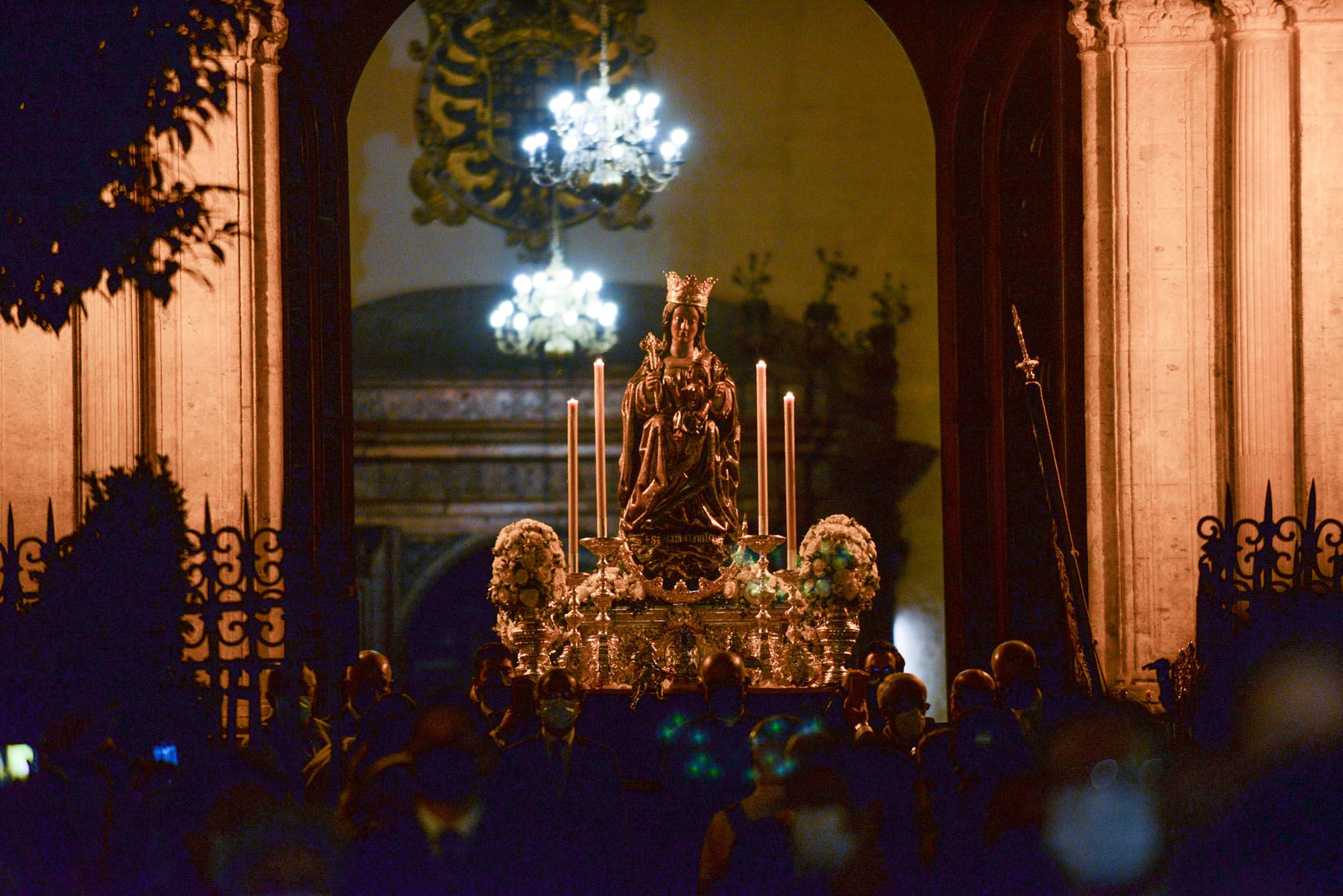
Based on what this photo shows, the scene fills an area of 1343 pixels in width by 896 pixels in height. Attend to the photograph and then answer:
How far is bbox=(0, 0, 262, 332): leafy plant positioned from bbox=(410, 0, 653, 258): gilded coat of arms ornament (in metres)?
5.33

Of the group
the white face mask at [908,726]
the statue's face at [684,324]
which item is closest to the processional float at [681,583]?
the statue's face at [684,324]

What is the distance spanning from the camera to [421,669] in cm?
1159

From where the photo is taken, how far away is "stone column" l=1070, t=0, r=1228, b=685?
6.24 m

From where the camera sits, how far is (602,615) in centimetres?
668

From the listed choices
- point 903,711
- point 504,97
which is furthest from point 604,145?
point 903,711

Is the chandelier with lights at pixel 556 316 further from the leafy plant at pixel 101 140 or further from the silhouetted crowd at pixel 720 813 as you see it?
the silhouetted crowd at pixel 720 813

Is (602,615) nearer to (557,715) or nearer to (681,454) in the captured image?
(681,454)

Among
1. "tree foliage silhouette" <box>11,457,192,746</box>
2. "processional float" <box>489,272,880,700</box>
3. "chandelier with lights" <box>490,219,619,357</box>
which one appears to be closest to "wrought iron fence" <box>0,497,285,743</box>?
"tree foliage silhouette" <box>11,457,192,746</box>

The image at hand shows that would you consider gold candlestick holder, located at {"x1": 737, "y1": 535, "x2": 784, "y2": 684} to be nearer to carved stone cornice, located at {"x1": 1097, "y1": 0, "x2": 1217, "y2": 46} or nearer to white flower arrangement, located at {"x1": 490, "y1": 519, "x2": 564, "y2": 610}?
white flower arrangement, located at {"x1": 490, "y1": 519, "x2": 564, "y2": 610}

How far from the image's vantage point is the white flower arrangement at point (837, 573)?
6715 mm

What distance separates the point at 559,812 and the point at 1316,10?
4.95m

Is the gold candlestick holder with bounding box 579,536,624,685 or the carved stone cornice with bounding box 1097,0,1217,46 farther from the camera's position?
the gold candlestick holder with bounding box 579,536,624,685

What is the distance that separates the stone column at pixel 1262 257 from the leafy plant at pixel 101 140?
4.52 m

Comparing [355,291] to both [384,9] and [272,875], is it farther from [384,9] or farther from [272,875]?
[272,875]
